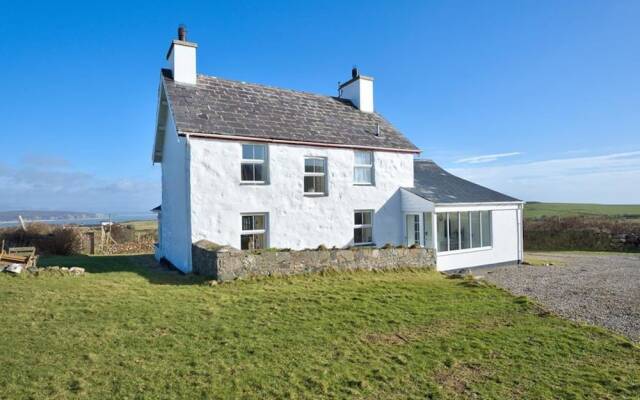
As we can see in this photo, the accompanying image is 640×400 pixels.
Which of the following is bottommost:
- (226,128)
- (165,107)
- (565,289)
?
(565,289)

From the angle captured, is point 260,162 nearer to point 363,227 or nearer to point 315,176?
point 315,176

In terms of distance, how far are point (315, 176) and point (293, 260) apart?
16.0ft

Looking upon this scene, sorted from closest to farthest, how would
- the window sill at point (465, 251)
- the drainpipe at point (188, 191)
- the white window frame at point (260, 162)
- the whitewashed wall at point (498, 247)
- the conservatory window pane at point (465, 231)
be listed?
1. the drainpipe at point (188, 191)
2. the white window frame at point (260, 162)
3. the window sill at point (465, 251)
4. the whitewashed wall at point (498, 247)
5. the conservatory window pane at point (465, 231)

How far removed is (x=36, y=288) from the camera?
34.7 ft

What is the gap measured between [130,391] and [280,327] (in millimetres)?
3274

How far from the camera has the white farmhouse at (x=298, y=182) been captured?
46.8 feet

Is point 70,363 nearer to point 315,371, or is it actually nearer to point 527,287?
point 315,371

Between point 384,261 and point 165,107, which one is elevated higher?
point 165,107

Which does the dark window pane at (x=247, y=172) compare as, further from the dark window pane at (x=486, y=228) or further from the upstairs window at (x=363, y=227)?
the dark window pane at (x=486, y=228)

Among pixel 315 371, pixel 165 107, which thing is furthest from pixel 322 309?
pixel 165 107

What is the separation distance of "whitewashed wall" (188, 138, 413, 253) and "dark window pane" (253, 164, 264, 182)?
39 cm

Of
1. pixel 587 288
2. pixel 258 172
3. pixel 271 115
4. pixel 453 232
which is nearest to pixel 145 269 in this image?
pixel 258 172

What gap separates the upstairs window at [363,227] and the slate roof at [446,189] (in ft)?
7.88

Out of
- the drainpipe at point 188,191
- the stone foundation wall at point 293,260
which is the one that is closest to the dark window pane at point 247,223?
the stone foundation wall at point 293,260
